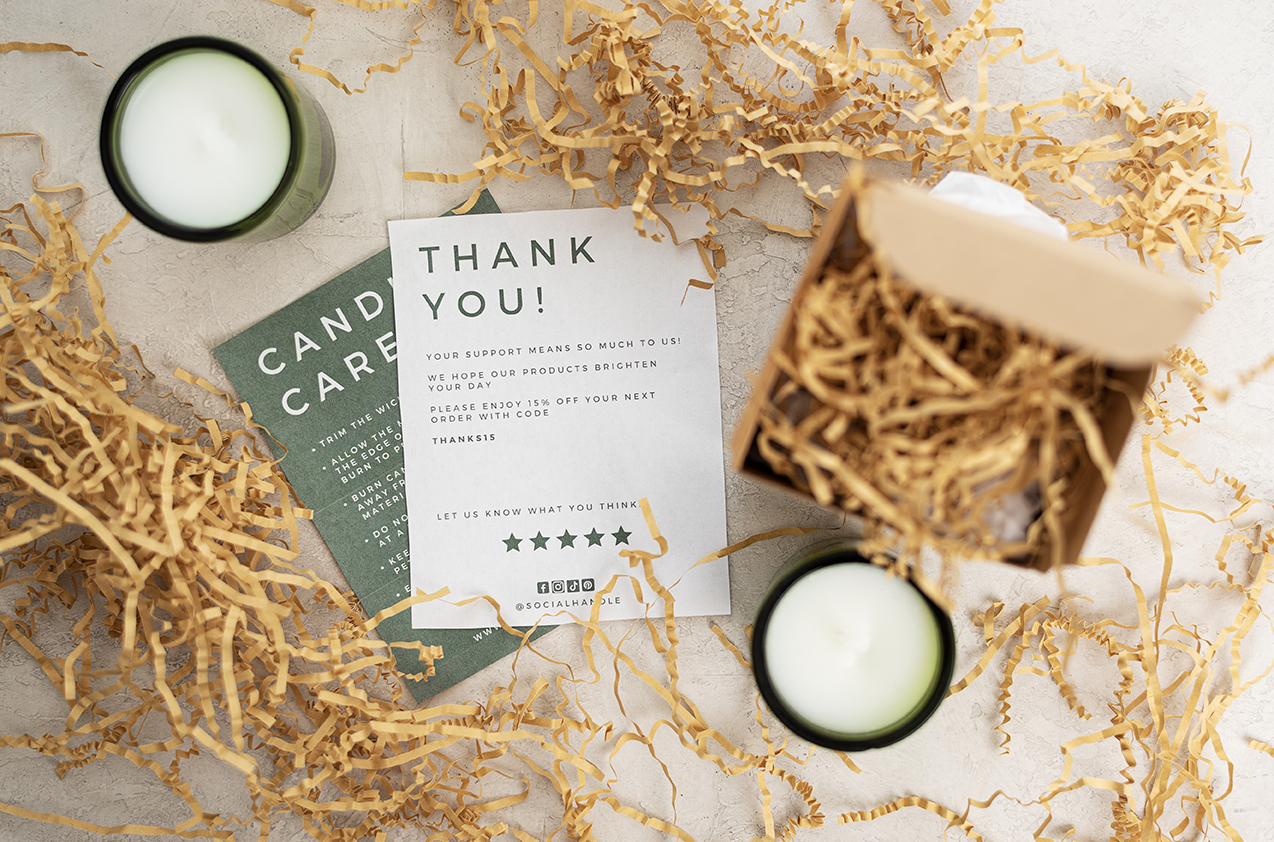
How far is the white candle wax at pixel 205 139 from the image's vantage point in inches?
23.6

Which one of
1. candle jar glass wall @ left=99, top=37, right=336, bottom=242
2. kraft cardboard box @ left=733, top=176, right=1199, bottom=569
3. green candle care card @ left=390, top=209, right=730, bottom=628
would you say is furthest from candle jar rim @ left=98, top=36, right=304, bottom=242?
kraft cardboard box @ left=733, top=176, right=1199, bottom=569

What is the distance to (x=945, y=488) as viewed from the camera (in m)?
0.42

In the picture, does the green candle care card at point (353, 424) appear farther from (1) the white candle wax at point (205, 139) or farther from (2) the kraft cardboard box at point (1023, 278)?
(2) the kraft cardboard box at point (1023, 278)

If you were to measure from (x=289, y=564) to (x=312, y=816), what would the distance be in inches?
8.6

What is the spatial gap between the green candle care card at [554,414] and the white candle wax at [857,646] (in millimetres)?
102

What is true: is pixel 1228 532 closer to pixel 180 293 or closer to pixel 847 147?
pixel 847 147

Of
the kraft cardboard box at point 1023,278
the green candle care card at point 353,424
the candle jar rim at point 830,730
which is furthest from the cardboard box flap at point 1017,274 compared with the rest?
the green candle care card at point 353,424

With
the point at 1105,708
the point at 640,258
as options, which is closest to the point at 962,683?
the point at 1105,708

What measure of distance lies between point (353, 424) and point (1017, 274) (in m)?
0.54

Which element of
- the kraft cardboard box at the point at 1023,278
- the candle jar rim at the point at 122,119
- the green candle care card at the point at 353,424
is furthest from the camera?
the green candle care card at the point at 353,424

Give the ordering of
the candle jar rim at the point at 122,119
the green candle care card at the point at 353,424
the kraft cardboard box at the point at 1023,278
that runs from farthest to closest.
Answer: the green candle care card at the point at 353,424 → the candle jar rim at the point at 122,119 → the kraft cardboard box at the point at 1023,278

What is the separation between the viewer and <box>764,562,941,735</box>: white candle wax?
60 cm

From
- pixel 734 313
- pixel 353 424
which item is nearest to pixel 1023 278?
pixel 734 313

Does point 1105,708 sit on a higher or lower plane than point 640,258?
lower
